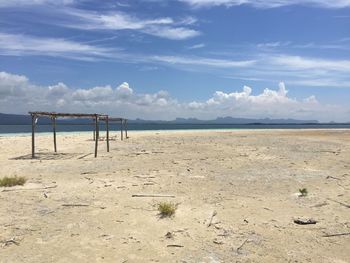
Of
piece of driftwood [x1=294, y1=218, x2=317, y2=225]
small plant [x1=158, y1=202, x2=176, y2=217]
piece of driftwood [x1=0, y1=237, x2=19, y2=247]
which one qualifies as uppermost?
small plant [x1=158, y1=202, x2=176, y2=217]

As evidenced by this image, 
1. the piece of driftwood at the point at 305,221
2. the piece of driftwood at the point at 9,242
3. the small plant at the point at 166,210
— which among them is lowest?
the piece of driftwood at the point at 9,242

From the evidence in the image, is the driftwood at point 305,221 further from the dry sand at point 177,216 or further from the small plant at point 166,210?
the small plant at point 166,210

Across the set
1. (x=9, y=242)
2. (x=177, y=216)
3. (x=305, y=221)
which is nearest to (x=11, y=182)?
(x=9, y=242)

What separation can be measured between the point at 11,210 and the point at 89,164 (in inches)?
361

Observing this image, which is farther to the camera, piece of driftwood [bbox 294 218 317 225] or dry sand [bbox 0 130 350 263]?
piece of driftwood [bbox 294 218 317 225]

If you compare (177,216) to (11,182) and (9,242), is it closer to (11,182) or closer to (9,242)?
(9,242)

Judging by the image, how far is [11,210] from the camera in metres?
10.1

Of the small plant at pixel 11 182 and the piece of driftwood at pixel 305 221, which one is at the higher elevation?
the small plant at pixel 11 182

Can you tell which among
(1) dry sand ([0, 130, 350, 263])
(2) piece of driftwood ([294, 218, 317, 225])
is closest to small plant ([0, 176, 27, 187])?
(1) dry sand ([0, 130, 350, 263])

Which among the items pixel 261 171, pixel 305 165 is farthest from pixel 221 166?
pixel 305 165

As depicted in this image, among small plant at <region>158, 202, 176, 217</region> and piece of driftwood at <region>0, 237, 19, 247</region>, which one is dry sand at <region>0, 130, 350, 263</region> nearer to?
piece of driftwood at <region>0, 237, 19, 247</region>

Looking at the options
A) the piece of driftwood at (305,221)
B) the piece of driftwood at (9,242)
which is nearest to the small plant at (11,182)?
the piece of driftwood at (9,242)

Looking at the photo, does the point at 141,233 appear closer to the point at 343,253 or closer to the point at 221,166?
the point at 343,253

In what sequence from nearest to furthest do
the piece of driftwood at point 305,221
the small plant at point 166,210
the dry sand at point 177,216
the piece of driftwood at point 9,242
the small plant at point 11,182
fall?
the dry sand at point 177,216 → the piece of driftwood at point 9,242 → the piece of driftwood at point 305,221 → the small plant at point 166,210 → the small plant at point 11,182
